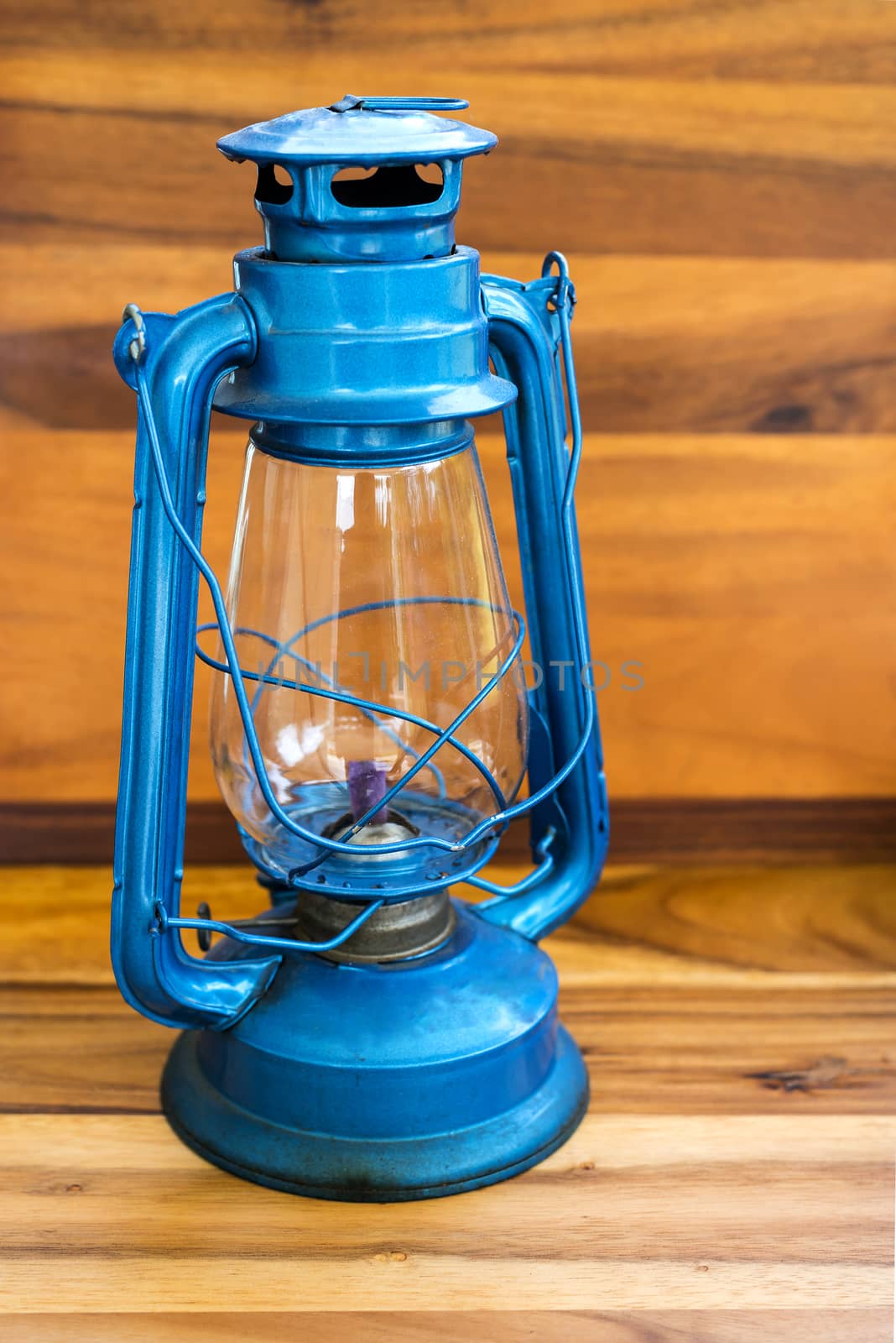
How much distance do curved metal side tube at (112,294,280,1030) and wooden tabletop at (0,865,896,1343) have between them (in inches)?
4.1

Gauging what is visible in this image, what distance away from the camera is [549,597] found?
2.80 feet

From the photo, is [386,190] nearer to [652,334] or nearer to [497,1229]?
[652,334]

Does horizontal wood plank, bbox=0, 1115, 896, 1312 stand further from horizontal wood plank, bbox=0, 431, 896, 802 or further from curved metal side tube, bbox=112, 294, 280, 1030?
horizontal wood plank, bbox=0, 431, 896, 802

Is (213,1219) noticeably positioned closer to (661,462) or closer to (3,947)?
(3,947)

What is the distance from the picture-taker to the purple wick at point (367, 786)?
0.82m

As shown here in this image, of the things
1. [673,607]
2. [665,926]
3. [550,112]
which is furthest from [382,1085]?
[550,112]

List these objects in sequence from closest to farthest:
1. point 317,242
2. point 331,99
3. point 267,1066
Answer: point 317,242 < point 267,1066 < point 331,99

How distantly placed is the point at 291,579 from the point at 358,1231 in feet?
1.05

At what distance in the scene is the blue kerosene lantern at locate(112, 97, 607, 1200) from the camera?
70 centimetres

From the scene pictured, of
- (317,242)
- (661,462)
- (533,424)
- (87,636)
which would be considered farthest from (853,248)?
(87,636)

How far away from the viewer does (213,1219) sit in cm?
77

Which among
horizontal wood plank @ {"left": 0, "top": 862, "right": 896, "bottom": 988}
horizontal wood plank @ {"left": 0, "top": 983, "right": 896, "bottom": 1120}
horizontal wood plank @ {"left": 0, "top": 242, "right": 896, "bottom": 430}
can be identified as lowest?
horizontal wood plank @ {"left": 0, "top": 862, "right": 896, "bottom": 988}

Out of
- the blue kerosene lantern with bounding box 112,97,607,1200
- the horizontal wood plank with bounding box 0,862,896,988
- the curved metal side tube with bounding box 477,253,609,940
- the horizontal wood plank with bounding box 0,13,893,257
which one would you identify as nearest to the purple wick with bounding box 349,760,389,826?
the blue kerosene lantern with bounding box 112,97,607,1200

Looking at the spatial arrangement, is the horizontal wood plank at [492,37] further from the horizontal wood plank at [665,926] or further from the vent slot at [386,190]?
the horizontal wood plank at [665,926]
